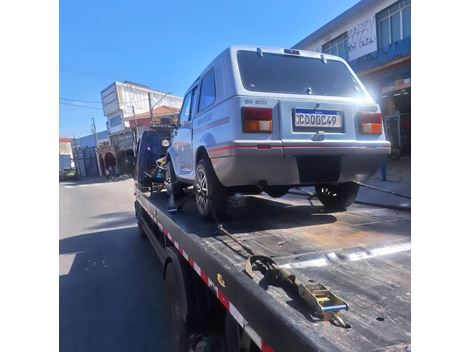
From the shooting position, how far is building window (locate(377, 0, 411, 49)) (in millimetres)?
13031

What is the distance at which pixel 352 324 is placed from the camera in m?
1.32

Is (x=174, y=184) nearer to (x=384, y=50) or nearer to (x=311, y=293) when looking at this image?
(x=311, y=293)

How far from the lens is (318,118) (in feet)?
10.1

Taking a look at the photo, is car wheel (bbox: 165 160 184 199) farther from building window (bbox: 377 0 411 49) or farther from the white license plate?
building window (bbox: 377 0 411 49)

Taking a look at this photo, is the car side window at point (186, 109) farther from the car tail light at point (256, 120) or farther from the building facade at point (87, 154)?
the building facade at point (87, 154)

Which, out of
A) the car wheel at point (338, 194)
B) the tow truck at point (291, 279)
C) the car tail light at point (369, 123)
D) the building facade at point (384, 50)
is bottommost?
the tow truck at point (291, 279)

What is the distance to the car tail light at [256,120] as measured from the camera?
290cm

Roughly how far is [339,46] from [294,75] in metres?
15.3

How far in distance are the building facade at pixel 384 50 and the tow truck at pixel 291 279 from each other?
9.70 m

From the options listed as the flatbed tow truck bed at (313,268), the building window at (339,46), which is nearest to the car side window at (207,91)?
the flatbed tow truck bed at (313,268)

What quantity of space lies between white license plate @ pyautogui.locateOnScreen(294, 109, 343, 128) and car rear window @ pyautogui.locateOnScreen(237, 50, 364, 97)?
26cm

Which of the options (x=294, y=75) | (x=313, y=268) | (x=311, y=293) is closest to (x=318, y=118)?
(x=294, y=75)

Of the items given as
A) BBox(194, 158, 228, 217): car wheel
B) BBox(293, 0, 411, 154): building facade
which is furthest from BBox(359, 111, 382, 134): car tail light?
BBox(293, 0, 411, 154): building facade
